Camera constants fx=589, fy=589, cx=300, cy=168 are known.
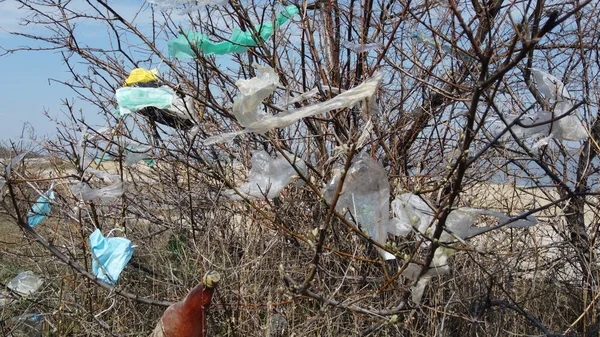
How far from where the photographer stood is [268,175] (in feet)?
9.46

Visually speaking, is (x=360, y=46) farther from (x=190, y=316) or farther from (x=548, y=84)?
(x=190, y=316)

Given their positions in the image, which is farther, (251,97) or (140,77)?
(140,77)

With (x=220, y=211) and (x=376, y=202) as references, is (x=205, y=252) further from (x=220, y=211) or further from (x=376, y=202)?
(x=376, y=202)

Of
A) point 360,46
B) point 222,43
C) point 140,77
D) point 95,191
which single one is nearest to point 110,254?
point 95,191

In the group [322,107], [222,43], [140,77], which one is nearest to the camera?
[322,107]

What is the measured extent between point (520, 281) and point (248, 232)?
60.0 inches

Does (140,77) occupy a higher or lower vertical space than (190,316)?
higher

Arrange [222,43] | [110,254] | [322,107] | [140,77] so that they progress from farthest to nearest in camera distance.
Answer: [140,77] < [222,43] < [110,254] < [322,107]

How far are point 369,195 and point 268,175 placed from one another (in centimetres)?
53

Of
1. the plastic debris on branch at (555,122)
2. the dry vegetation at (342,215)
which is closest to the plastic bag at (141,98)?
the dry vegetation at (342,215)

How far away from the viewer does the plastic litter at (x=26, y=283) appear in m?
3.64

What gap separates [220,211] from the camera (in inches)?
138

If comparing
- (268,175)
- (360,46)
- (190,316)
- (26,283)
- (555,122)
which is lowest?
(26,283)

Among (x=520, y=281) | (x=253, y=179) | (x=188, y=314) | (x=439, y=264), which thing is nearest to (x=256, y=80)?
(x=253, y=179)
